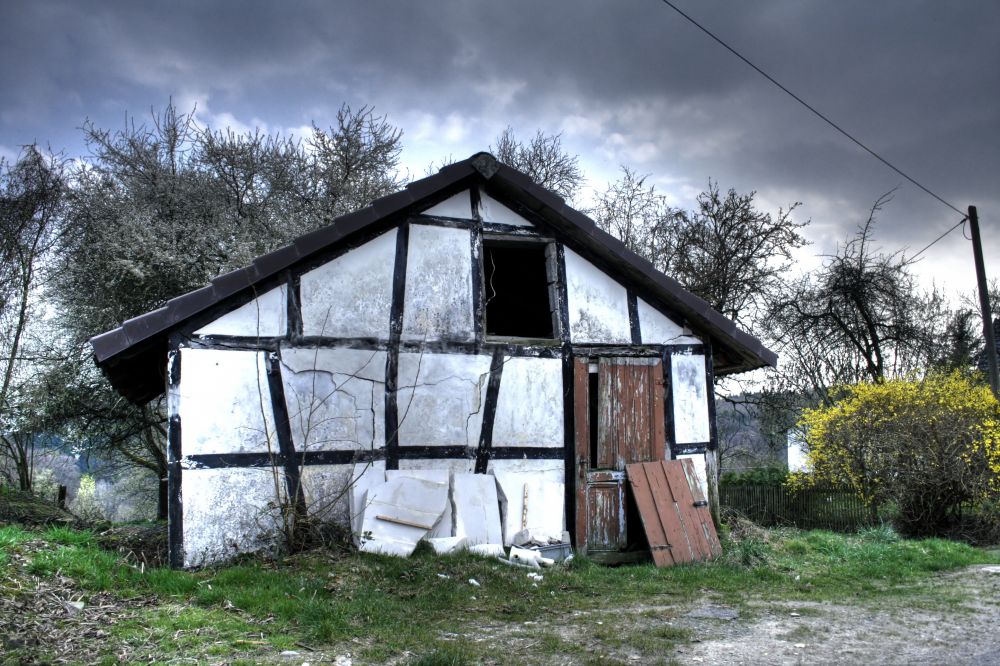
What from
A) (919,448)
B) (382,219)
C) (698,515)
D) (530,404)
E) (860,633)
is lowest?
(860,633)

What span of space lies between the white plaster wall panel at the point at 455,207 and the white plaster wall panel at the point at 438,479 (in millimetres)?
3152

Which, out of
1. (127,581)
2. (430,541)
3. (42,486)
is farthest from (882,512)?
(42,486)

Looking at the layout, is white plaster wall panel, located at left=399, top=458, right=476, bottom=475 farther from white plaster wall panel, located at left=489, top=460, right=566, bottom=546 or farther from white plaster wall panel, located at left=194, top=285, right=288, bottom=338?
white plaster wall panel, located at left=194, top=285, right=288, bottom=338

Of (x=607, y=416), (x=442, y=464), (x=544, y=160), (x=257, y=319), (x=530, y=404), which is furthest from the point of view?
(x=544, y=160)

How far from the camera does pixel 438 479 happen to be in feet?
27.0

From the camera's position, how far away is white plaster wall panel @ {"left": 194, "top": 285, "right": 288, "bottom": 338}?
7.66m

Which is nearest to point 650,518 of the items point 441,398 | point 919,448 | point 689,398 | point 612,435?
point 612,435

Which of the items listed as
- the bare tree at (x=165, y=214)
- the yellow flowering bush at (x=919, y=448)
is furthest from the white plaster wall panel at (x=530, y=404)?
the bare tree at (x=165, y=214)

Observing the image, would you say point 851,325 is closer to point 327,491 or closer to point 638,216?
point 638,216

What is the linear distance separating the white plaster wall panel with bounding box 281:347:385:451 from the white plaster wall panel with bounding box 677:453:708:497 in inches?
165

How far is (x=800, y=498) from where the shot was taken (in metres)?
14.5

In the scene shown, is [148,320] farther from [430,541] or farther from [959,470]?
→ [959,470]

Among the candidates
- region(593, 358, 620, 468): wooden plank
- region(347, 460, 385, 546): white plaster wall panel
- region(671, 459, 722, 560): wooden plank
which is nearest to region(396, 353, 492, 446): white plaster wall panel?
region(347, 460, 385, 546): white plaster wall panel

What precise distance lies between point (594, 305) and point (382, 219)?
2965 mm
